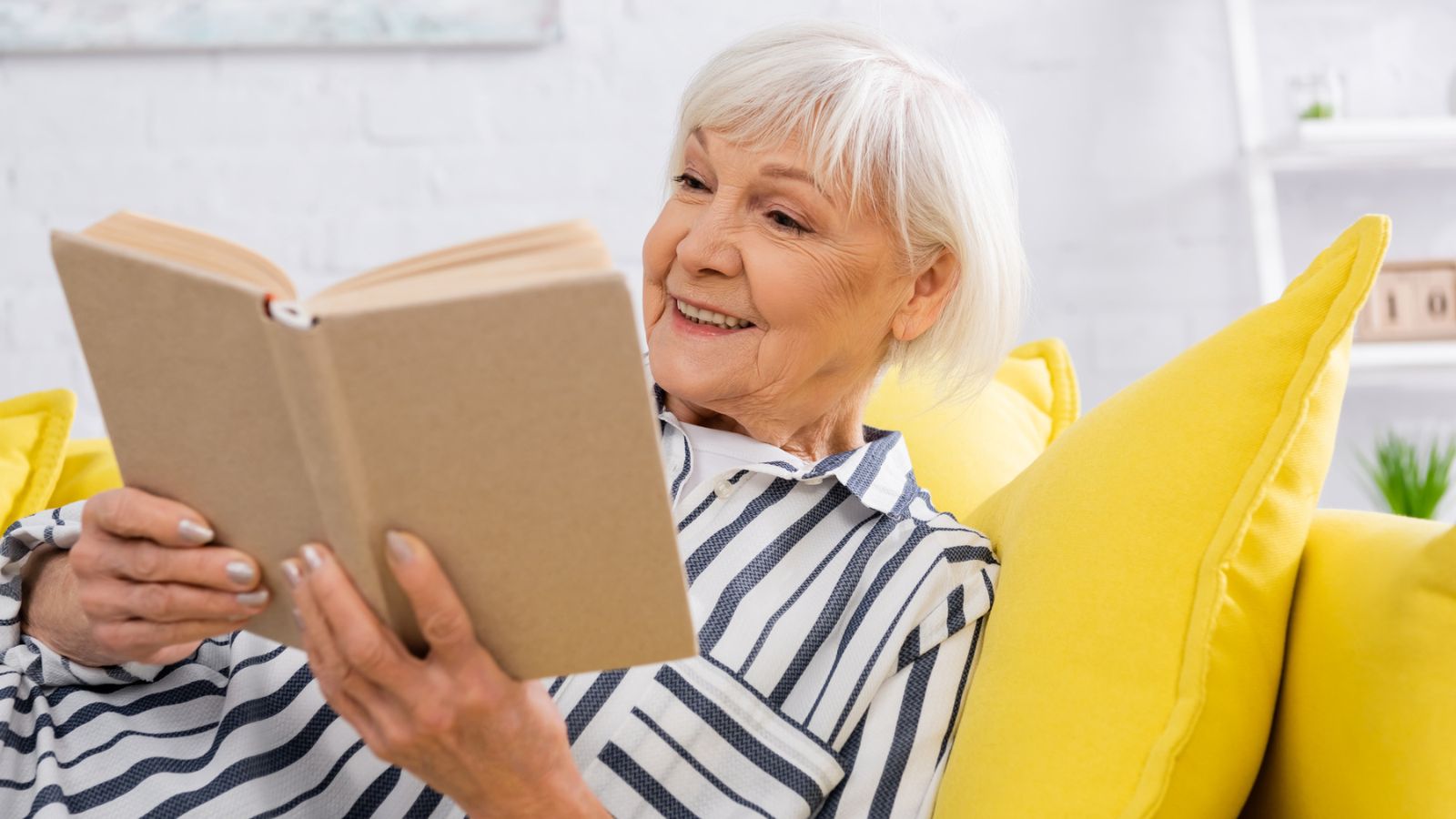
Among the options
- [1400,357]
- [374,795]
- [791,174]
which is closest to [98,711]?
[374,795]

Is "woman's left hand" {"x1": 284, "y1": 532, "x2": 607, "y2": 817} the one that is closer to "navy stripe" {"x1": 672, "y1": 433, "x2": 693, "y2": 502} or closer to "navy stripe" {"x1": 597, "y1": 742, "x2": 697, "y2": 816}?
"navy stripe" {"x1": 597, "y1": 742, "x2": 697, "y2": 816}

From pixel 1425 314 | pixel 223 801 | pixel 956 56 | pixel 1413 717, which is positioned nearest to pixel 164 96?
pixel 956 56

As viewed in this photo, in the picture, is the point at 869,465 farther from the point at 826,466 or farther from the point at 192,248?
the point at 192,248

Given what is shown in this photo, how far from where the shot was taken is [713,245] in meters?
1.20

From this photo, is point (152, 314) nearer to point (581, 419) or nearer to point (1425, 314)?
point (581, 419)

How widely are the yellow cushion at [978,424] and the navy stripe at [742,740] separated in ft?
1.61

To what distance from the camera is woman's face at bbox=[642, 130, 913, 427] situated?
1198 mm

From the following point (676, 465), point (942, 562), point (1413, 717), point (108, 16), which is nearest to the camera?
point (1413, 717)

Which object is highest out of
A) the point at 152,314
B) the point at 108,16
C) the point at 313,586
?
the point at 108,16

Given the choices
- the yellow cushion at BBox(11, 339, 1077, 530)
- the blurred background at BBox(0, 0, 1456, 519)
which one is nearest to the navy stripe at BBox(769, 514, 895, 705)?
the yellow cushion at BBox(11, 339, 1077, 530)

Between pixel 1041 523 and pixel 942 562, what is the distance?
0.10m

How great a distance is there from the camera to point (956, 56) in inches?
94.6

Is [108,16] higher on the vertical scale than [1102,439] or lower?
higher

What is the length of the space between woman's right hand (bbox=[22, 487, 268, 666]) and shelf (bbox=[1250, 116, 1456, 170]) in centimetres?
203
